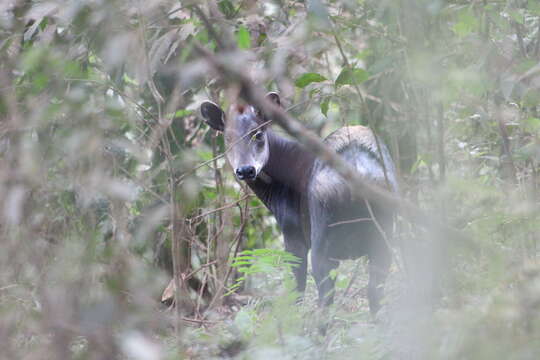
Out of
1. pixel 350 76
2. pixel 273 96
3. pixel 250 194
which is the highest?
pixel 350 76

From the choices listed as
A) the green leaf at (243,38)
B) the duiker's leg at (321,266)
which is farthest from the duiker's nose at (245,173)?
the green leaf at (243,38)

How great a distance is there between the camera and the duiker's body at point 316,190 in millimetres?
4508

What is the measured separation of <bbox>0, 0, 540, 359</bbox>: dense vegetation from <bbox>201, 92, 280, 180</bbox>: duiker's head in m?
0.32

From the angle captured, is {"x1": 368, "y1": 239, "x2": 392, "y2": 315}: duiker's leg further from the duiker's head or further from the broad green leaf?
the broad green leaf

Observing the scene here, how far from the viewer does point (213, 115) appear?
208 inches

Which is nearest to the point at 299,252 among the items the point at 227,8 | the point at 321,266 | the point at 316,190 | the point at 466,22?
the point at 321,266

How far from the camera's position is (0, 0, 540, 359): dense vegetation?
200cm

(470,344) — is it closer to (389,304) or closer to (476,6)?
→ (389,304)

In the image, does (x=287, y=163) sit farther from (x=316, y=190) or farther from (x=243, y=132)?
(x=316, y=190)

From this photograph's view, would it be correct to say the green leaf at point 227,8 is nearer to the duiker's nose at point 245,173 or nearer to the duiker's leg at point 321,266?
the duiker's nose at point 245,173

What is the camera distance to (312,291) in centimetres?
A: 609

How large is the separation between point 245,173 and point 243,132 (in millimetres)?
437

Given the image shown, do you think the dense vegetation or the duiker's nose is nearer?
the dense vegetation

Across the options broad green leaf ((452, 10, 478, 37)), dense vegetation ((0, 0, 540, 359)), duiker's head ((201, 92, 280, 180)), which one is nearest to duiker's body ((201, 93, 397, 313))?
duiker's head ((201, 92, 280, 180))
